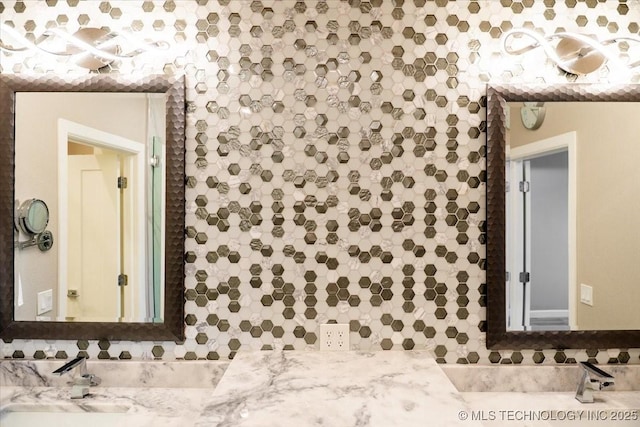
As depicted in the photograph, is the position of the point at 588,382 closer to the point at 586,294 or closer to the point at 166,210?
the point at 586,294

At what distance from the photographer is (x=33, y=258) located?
1605 mm

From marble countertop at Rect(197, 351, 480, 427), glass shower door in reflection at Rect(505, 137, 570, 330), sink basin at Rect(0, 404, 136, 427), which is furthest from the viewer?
glass shower door in reflection at Rect(505, 137, 570, 330)

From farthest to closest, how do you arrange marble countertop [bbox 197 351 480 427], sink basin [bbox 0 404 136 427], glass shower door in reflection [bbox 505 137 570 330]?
glass shower door in reflection [bbox 505 137 570 330]
sink basin [bbox 0 404 136 427]
marble countertop [bbox 197 351 480 427]

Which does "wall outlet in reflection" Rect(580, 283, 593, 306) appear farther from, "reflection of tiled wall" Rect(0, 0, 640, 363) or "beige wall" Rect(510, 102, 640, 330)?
"reflection of tiled wall" Rect(0, 0, 640, 363)

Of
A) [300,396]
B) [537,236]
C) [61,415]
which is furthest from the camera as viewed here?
[537,236]

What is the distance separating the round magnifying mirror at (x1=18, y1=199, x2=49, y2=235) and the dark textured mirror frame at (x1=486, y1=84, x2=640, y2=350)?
1594mm

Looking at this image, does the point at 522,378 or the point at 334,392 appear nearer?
the point at 334,392

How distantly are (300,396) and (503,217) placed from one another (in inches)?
36.6

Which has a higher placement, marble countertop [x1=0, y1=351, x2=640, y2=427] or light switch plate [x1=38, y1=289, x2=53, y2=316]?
light switch plate [x1=38, y1=289, x2=53, y2=316]

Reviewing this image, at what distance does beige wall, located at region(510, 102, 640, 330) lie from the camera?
1596 mm

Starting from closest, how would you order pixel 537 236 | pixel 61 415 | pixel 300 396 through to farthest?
pixel 300 396
pixel 61 415
pixel 537 236

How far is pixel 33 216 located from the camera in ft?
5.24

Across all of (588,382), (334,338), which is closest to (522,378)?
(588,382)

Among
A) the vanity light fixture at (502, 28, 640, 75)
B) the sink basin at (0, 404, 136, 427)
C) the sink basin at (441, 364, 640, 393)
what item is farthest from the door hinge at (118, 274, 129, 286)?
the vanity light fixture at (502, 28, 640, 75)
